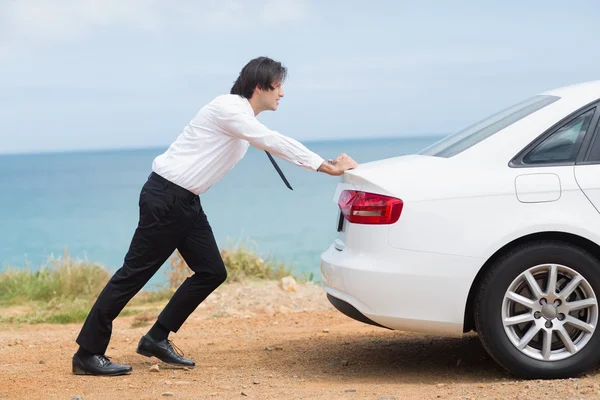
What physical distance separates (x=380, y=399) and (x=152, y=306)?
18.0ft

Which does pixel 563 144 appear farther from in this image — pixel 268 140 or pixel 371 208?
pixel 268 140

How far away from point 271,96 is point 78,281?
5.63m

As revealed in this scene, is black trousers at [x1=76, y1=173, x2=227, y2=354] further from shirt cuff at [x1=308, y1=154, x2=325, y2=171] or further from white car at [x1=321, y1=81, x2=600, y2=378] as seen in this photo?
white car at [x1=321, y1=81, x2=600, y2=378]

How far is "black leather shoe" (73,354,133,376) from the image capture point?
6234mm

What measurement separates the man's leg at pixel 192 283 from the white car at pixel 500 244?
1142mm

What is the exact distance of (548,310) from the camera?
5438 millimetres

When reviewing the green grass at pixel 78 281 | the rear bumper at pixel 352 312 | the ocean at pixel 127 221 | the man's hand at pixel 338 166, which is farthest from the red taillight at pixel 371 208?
the ocean at pixel 127 221

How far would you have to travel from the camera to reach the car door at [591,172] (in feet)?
17.6

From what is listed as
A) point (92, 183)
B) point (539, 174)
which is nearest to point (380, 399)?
point (539, 174)

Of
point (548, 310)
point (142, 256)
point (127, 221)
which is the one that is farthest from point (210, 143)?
point (127, 221)

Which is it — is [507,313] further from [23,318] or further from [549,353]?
[23,318]

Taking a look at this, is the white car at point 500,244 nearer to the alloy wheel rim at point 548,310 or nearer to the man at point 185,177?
the alloy wheel rim at point 548,310

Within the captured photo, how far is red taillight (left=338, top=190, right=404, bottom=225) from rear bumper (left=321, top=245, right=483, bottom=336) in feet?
0.66

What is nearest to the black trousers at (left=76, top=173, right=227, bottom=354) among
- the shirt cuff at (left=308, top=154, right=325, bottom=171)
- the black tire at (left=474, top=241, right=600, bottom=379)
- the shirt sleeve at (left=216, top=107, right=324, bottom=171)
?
the shirt sleeve at (left=216, top=107, right=324, bottom=171)
